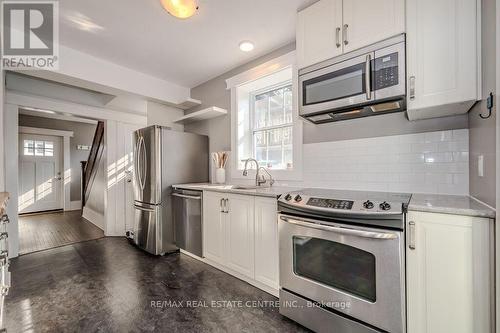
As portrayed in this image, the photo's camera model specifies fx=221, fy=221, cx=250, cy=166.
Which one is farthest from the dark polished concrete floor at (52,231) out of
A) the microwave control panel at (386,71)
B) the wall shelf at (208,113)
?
the microwave control panel at (386,71)

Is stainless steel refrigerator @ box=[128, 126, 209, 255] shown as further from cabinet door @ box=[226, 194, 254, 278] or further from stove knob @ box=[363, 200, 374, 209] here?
stove knob @ box=[363, 200, 374, 209]

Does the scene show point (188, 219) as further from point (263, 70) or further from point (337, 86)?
point (337, 86)

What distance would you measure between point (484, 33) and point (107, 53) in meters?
3.41

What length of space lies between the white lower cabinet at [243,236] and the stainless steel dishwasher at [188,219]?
0.10 meters

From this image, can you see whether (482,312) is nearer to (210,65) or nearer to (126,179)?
(210,65)

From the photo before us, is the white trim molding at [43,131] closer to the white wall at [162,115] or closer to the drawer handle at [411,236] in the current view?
the white wall at [162,115]

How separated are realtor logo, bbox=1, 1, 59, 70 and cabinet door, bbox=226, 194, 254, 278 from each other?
2.37 metres

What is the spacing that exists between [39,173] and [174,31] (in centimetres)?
625

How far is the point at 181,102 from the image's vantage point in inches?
140

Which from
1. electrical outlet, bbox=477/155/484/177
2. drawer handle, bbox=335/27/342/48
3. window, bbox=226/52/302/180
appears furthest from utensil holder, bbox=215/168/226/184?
electrical outlet, bbox=477/155/484/177

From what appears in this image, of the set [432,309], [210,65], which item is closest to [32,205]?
[210,65]

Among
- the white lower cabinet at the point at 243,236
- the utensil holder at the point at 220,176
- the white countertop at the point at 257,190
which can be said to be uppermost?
the utensil holder at the point at 220,176

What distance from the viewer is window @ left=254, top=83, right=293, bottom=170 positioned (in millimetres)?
2729

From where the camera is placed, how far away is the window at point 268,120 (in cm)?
249
